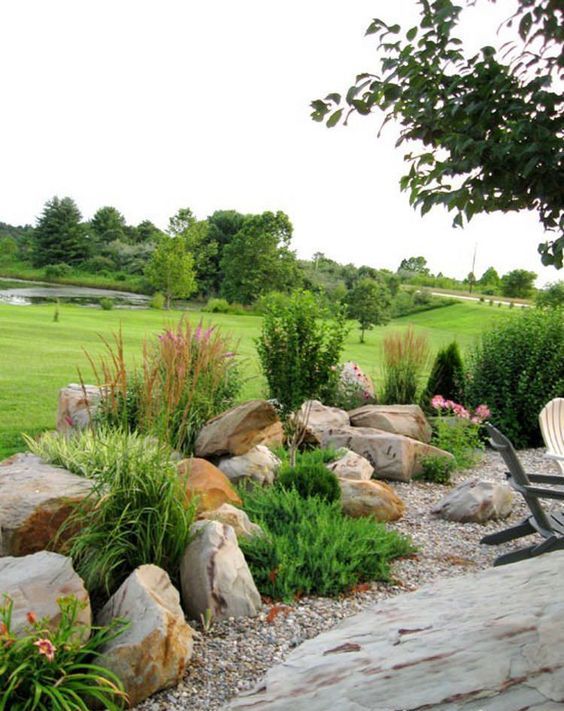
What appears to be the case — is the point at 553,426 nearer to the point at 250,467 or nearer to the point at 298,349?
the point at 298,349

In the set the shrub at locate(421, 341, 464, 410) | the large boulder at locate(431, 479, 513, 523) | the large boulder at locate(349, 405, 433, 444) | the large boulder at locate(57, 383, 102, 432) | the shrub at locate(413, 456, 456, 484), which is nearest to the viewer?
the large boulder at locate(431, 479, 513, 523)

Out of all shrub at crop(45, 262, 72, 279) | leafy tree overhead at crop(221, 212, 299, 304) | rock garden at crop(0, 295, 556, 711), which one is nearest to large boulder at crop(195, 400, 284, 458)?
rock garden at crop(0, 295, 556, 711)

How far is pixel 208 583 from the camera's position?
3.56 meters

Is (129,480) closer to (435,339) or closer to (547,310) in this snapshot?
(547,310)

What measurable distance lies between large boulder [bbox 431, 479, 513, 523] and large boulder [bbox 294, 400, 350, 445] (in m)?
1.87

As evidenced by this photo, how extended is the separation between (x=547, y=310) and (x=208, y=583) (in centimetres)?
862

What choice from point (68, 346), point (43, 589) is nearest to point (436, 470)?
point (43, 589)

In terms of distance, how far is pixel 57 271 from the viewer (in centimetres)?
4056

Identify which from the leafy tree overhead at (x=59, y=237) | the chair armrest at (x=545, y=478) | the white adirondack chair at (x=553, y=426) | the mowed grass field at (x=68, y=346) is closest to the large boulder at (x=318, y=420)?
the mowed grass field at (x=68, y=346)

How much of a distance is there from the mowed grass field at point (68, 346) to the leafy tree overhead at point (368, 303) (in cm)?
100

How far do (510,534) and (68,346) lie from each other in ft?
44.6

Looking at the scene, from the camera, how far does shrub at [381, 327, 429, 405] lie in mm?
10180

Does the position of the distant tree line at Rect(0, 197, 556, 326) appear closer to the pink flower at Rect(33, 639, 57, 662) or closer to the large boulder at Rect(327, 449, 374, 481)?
the large boulder at Rect(327, 449, 374, 481)

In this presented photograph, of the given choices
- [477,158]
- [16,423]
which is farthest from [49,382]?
[477,158]
